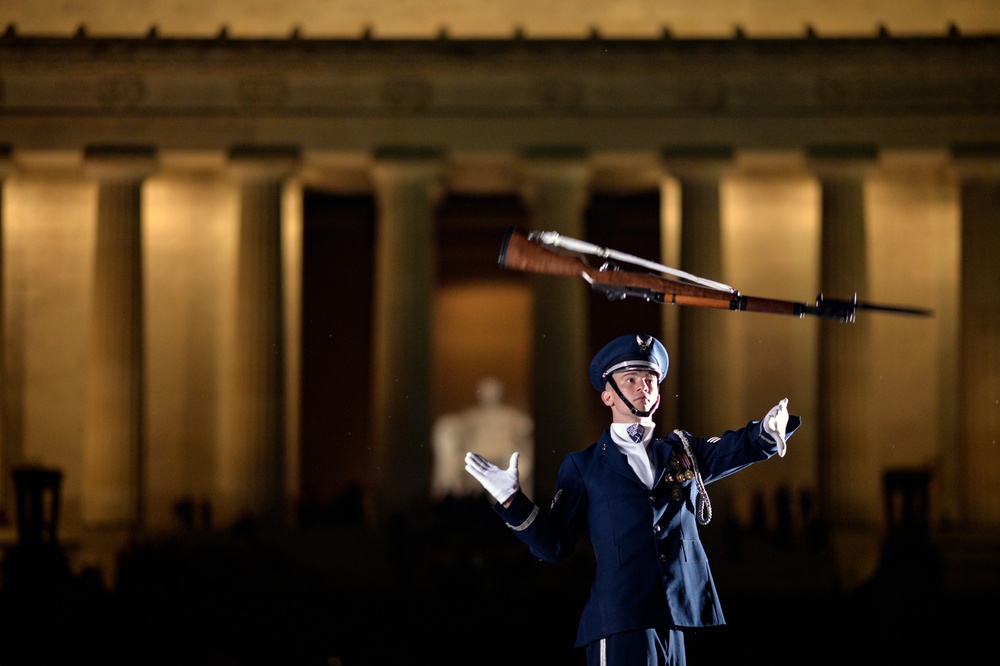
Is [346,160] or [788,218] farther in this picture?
[788,218]

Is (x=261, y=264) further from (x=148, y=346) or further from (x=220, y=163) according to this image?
(x=148, y=346)

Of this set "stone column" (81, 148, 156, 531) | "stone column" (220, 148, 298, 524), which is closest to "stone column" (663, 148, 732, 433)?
"stone column" (220, 148, 298, 524)

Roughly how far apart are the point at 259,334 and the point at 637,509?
48.6 metres

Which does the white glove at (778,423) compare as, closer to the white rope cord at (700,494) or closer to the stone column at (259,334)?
the white rope cord at (700,494)

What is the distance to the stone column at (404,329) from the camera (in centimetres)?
6025

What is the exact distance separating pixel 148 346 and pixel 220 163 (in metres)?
10.2

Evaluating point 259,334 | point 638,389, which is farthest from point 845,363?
point 638,389

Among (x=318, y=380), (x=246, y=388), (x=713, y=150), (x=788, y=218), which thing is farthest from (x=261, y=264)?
(x=788, y=218)

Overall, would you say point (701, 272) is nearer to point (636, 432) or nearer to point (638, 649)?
point (636, 432)

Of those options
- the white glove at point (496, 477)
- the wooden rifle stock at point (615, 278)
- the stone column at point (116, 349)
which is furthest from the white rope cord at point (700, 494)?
the stone column at point (116, 349)

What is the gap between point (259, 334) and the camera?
6153cm

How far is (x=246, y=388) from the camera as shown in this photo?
61.3 m

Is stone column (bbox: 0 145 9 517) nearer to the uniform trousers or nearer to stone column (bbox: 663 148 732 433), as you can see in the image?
stone column (bbox: 663 148 732 433)

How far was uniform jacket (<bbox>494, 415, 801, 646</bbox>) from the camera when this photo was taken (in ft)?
46.0
